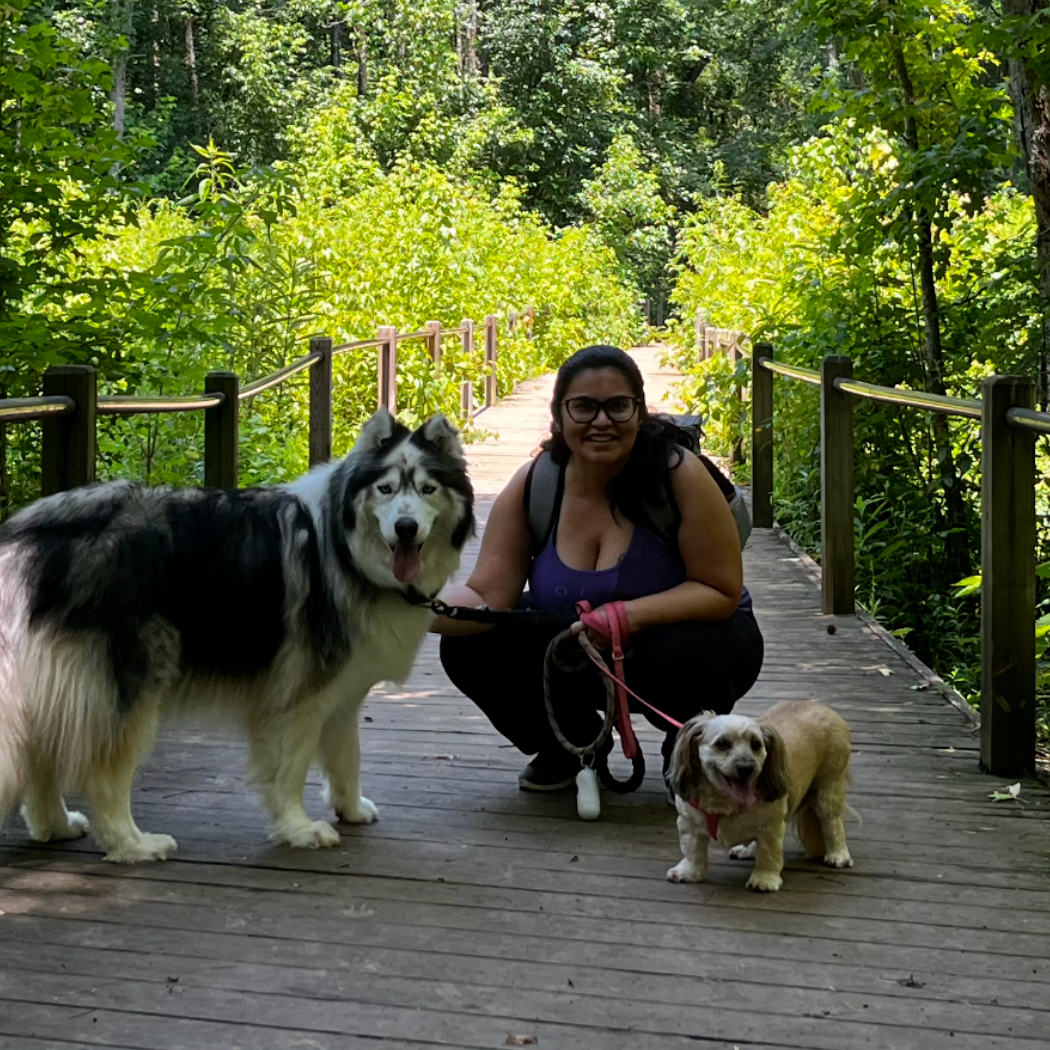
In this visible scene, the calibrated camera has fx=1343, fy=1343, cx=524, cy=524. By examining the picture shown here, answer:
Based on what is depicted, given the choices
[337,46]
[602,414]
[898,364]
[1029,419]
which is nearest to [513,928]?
[602,414]

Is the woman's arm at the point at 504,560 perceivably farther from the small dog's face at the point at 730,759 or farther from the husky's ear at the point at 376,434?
the small dog's face at the point at 730,759

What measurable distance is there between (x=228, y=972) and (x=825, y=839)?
1470 millimetres

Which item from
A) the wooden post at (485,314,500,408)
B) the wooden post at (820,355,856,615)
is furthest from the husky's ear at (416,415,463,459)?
the wooden post at (485,314,500,408)

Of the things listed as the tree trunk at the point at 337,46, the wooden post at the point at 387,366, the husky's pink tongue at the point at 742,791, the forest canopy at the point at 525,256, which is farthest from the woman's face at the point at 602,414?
the tree trunk at the point at 337,46

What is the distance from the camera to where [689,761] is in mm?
2980

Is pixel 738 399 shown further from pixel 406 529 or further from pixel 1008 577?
pixel 406 529

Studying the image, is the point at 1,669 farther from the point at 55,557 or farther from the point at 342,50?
the point at 342,50

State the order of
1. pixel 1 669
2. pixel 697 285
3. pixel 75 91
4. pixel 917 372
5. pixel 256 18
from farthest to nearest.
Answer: pixel 256 18 < pixel 697 285 < pixel 917 372 < pixel 75 91 < pixel 1 669

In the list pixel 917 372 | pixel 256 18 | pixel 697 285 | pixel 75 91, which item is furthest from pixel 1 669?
pixel 256 18

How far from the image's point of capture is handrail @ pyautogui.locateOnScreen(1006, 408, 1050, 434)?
3521mm

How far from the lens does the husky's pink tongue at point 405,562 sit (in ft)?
11.0

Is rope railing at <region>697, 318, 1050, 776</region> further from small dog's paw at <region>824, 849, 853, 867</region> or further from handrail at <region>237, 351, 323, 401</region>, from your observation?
handrail at <region>237, 351, 323, 401</region>

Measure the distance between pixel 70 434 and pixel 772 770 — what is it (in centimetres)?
219

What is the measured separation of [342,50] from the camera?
32.5m
